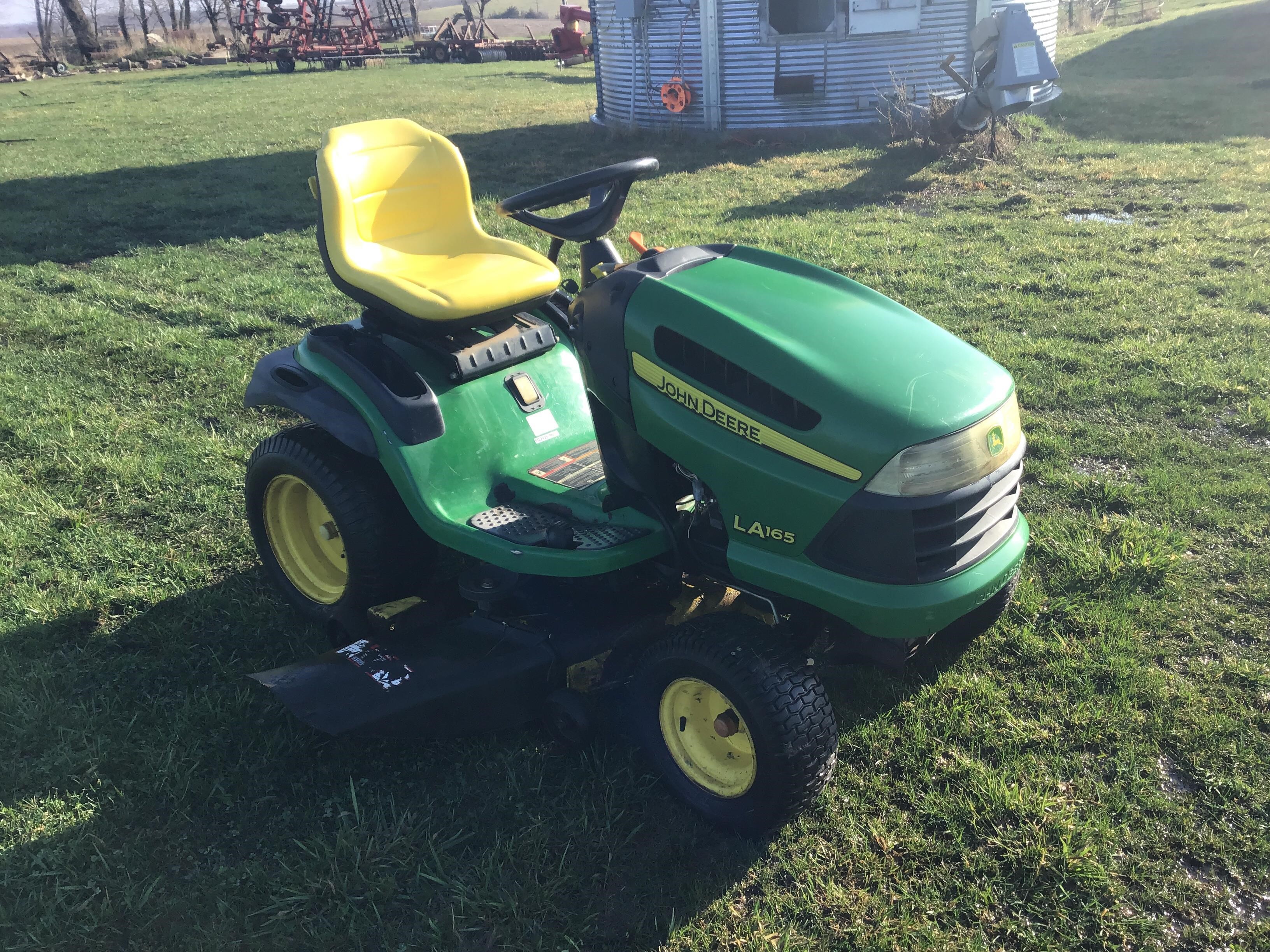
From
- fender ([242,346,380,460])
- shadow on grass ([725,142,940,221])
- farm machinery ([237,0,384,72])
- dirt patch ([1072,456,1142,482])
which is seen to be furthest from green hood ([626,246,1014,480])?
farm machinery ([237,0,384,72])

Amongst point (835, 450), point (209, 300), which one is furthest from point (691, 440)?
Answer: point (209, 300)

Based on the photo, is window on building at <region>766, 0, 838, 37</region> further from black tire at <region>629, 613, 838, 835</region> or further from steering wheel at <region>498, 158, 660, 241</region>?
black tire at <region>629, 613, 838, 835</region>

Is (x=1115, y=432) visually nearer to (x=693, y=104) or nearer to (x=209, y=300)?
(x=209, y=300)

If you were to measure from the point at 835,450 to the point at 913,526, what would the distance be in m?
0.22

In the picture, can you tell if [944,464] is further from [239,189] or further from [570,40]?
[570,40]

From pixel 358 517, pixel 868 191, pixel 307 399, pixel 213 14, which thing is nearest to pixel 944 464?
pixel 358 517

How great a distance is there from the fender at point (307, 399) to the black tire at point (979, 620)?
5.33 feet

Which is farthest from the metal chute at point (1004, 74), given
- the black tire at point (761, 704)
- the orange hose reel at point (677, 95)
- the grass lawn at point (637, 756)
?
the black tire at point (761, 704)

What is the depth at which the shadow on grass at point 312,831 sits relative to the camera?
2041 millimetres

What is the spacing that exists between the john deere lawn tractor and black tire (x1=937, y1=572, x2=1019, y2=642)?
0.01 metres

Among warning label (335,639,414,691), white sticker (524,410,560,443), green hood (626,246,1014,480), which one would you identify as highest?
green hood (626,246,1014,480)

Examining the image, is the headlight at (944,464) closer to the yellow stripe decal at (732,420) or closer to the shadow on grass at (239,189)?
the yellow stripe decal at (732,420)

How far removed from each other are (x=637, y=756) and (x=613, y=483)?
704 mm

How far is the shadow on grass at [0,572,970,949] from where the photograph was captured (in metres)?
2.04
